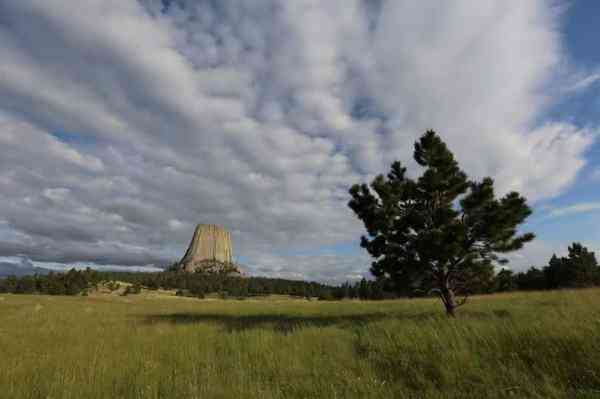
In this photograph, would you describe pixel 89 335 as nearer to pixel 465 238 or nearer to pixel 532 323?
pixel 532 323

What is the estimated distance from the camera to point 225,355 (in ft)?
22.4

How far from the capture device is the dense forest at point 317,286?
1426 cm

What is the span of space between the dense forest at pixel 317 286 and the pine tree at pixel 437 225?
0.83 metres

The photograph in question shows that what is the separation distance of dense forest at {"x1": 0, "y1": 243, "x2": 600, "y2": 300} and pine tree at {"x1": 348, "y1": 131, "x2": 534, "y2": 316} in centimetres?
83

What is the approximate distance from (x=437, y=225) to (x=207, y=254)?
186905mm

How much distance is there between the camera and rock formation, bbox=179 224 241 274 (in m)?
173

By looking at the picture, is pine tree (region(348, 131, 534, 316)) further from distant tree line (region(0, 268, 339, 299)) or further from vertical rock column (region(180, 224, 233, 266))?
vertical rock column (region(180, 224, 233, 266))

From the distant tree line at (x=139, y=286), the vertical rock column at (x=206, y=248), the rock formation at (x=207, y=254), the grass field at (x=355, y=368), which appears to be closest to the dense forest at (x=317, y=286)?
the distant tree line at (x=139, y=286)

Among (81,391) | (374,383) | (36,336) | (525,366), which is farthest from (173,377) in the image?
(36,336)

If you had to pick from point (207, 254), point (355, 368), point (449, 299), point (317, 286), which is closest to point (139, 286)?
point (317, 286)

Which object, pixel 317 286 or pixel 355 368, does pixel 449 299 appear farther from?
pixel 317 286

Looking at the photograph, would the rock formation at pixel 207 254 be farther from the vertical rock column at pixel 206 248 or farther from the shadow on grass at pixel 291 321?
the shadow on grass at pixel 291 321

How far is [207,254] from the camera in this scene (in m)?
186

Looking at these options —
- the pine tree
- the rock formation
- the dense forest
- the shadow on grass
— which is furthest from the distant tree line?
the pine tree
